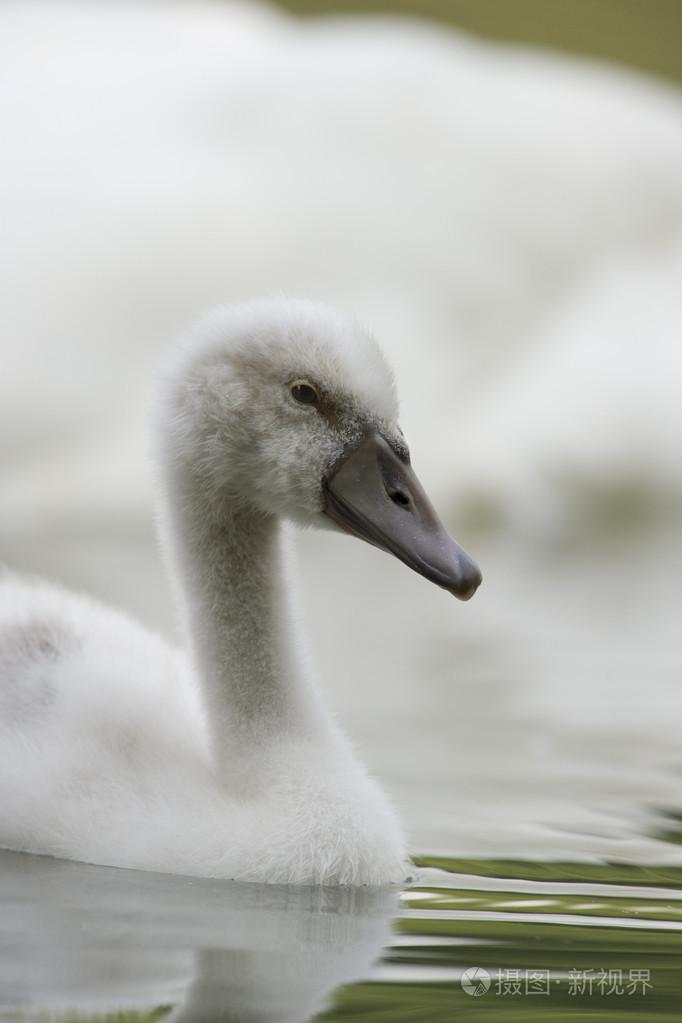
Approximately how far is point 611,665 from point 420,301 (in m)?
3.06

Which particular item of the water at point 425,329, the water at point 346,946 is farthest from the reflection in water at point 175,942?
the water at point 425,329

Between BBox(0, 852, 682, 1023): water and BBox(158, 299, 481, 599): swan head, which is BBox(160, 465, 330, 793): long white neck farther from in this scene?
BBox(0, 852, 682, 1023): water

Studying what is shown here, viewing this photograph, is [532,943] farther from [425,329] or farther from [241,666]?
[425,329]

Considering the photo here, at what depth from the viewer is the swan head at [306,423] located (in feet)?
12.1

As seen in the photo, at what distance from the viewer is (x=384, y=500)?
3.73 metres

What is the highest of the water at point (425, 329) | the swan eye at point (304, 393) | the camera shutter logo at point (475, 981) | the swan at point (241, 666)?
the water at point (425, 329)

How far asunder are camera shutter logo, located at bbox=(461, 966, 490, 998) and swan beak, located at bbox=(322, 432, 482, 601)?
847mm

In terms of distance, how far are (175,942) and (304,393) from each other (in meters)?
1.01

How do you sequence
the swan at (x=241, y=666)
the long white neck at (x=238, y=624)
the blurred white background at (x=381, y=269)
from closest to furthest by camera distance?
the swan at (x=241, y=666) < the long white neck at (x=238, y=624) < the blurred white background at (x=381, y=269)

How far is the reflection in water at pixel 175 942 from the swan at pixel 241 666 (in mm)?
67

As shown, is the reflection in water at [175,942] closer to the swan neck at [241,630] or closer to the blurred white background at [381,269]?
the swan neck at [241,630]

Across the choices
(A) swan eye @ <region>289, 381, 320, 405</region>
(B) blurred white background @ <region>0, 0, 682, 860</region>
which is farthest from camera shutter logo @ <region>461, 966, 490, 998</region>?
(B) blurred white background @ <region>0, 0, 682, 860</region>

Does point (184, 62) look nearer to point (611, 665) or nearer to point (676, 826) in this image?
point (611, 665)

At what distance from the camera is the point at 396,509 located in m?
3.72
